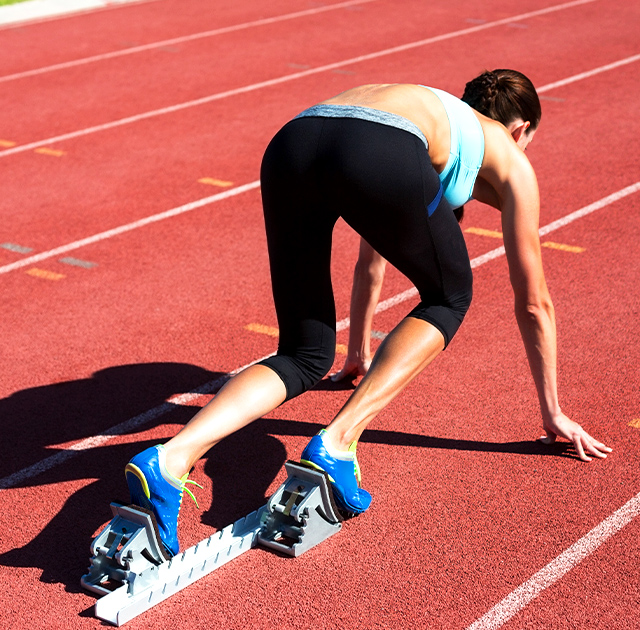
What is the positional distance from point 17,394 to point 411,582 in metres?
2.41

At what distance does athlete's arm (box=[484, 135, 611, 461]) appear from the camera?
3551mm

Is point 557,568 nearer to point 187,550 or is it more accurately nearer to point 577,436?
point 577,436

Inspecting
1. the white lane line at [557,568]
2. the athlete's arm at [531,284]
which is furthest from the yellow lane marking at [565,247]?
the white lane line at [557,568]

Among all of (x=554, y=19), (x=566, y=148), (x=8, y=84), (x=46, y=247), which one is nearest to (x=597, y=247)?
(x=566, y=148)

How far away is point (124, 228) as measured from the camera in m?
7.24

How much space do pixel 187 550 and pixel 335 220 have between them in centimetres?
125

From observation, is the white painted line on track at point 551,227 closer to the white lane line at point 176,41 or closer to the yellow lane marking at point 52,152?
the yellow lane marking at point 52,152

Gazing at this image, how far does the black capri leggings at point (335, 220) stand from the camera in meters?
3.17

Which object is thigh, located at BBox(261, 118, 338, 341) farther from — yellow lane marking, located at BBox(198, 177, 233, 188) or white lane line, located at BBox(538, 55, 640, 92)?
white lane line, located at BBox(538, 55, 640, 92)

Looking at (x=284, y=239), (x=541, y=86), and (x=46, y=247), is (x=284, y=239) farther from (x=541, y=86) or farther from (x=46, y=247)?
(x=541, y=86)

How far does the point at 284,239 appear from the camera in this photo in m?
3.40

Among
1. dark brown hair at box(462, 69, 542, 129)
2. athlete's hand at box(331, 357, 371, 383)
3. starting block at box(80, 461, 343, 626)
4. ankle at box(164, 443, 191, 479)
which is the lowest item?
athlete's hand at box(331, 357, 371, 383)

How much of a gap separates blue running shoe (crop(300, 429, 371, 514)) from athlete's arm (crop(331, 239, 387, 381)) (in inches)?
52.0

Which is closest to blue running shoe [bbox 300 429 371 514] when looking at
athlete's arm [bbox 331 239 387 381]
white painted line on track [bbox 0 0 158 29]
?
athlete's arm [bbox 331 239 387 381]
